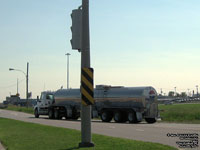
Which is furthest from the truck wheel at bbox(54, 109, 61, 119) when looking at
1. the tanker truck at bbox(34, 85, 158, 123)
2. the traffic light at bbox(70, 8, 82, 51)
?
the traffic light at bbox(70, 8, 82, 51)

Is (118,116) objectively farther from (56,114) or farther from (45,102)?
(45,102)

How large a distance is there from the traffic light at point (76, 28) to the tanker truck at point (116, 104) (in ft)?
64.5

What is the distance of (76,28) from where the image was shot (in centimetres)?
1324

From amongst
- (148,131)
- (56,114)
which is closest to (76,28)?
(148,131)

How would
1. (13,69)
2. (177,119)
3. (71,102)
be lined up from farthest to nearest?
(13,69) < (71,102) < (177,119)

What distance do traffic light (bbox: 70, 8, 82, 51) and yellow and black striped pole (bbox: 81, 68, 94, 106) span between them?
0.92m

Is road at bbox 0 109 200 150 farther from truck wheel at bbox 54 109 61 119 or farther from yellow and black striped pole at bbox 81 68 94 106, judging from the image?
truck wheel at bbox 54 109 61 119

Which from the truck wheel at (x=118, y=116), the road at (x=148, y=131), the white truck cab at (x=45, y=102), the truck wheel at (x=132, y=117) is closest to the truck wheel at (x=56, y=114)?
the white truck cab at (x=45, y=102)

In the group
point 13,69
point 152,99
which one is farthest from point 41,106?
point 13,69

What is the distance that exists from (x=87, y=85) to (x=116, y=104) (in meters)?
21.7

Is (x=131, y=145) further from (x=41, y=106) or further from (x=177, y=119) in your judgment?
(x=41, y=106)

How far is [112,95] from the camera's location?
3466cm

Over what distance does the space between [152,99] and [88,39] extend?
68.5ft

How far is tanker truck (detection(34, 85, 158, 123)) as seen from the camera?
32.5m
